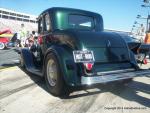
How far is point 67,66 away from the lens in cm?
462

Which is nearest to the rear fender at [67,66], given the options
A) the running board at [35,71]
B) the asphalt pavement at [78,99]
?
the asphalt pavement at [78,99]

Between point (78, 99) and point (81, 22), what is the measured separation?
7.29 ft

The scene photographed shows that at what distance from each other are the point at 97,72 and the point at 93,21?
2.32m

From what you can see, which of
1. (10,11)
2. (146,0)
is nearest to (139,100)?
(146,0)

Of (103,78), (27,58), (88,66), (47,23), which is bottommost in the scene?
(103,78)

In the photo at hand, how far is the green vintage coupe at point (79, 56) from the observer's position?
179 inches

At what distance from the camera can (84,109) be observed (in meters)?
4.28

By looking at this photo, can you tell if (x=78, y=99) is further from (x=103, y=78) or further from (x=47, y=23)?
(x=47, y=23)

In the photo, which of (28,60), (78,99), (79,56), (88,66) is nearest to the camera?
(79,56)

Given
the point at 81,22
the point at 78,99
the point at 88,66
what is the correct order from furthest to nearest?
the point at 81,22 < the point at 78,99 < the point at 88,66

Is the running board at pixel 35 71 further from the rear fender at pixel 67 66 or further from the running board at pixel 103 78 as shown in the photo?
the running board at pixel 103 78

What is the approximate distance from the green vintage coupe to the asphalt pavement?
34 cm

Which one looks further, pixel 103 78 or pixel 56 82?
pixel 56 82

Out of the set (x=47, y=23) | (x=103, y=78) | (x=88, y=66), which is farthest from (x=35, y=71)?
(x=103, y=78)
